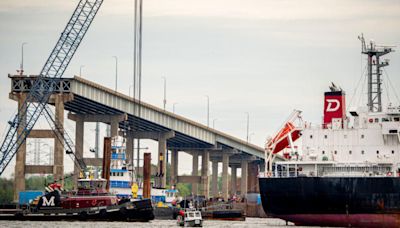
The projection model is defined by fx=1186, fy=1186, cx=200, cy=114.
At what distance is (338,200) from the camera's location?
367 feet

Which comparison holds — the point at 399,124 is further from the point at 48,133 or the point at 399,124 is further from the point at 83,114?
the point at 83,114

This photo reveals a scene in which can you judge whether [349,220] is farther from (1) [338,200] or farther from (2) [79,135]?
(2) [79,135]

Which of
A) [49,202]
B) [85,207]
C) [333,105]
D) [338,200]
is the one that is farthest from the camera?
[333,105]

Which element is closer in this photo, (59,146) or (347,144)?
(347,144)

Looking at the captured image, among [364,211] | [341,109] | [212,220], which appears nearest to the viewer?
[364,211]

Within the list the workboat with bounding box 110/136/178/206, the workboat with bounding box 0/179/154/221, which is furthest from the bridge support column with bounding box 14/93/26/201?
the workboat with bounding box 0/179/154/221

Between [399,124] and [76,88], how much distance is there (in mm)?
57080

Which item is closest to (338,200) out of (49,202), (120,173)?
(49,202)

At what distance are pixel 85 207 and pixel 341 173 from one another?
24964 mm

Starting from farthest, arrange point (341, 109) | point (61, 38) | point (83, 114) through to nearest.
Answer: point (83, 114), point (61, 38), point (341, 109)

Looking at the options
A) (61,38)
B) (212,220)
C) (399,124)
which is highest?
(61,38)

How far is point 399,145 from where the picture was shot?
114312 millimetres

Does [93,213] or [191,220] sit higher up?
[93,213]

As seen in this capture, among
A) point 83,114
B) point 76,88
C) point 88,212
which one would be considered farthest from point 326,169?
point 83,114
